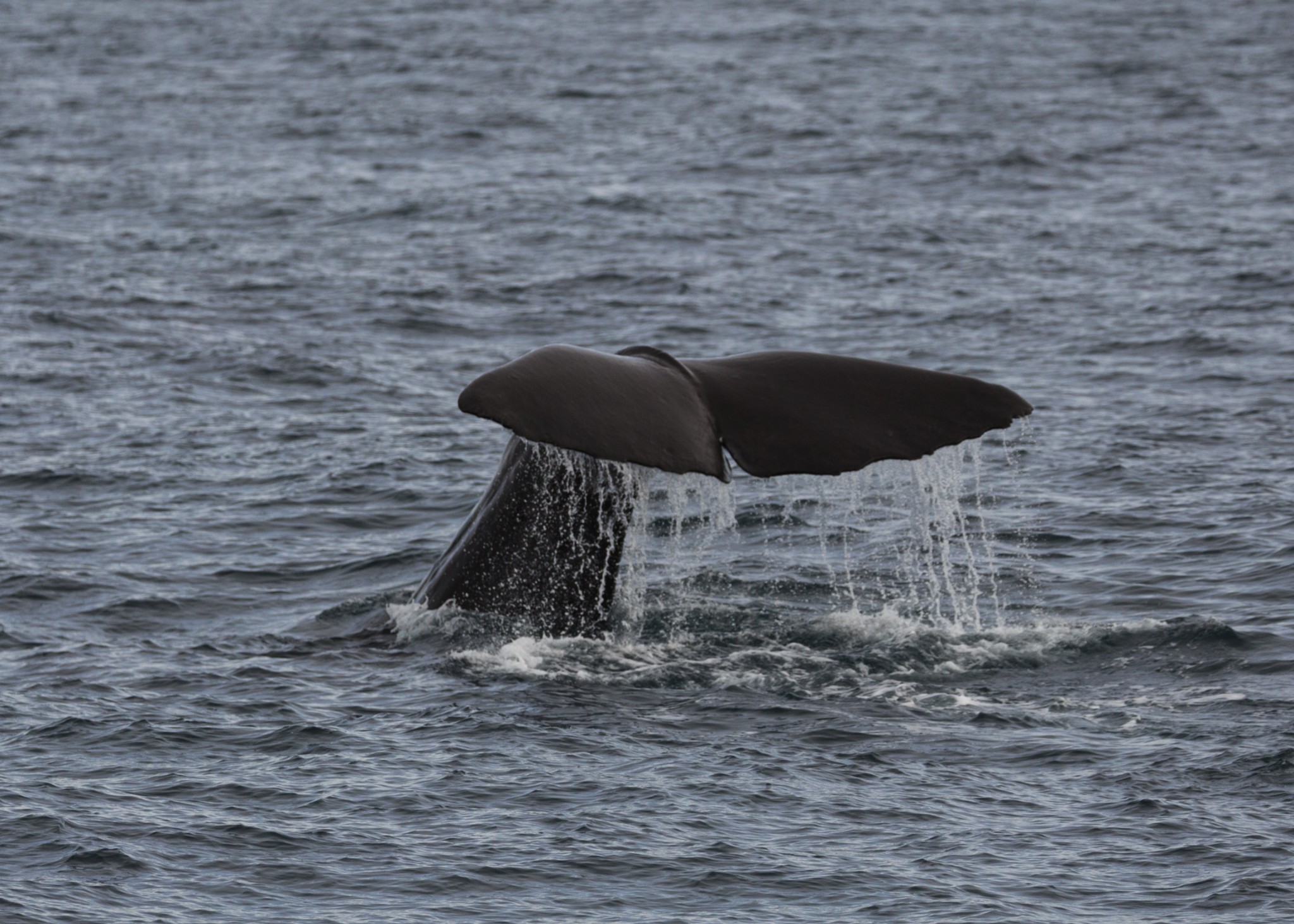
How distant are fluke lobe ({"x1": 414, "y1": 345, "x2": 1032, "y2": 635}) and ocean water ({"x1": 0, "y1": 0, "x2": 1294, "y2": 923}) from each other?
0.95 feet

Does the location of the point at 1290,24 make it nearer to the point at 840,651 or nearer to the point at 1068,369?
the point at 1068,369

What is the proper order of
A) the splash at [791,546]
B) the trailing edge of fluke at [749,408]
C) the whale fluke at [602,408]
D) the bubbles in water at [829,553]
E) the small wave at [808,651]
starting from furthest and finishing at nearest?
the bubbles in water at [829,553] < the small wave at [808,651] < the splash at [791,546] < the trailing edge of fluke at [749,408] < the whale fluke at [602,408]

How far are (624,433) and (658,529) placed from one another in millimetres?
6402

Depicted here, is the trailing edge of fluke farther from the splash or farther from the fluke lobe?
the splash

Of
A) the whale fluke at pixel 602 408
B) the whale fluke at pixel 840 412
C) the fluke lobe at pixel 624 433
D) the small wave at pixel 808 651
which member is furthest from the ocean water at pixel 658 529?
the whale fluke at pixel 602 408

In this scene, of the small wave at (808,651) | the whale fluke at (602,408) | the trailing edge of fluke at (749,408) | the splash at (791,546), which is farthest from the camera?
the small wave at (808,651)

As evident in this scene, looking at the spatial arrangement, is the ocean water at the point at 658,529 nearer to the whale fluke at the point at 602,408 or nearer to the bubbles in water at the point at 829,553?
the bubbles in water at the point at 829,553

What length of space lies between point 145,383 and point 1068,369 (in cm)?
821

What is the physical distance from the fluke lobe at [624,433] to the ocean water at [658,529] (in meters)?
0.29

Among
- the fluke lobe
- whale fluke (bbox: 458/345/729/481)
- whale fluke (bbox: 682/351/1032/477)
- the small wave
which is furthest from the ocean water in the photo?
whale fluke (bbox: 458/345/729/481)

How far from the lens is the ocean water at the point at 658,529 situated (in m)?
7.79

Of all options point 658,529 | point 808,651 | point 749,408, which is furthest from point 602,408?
point 658,529

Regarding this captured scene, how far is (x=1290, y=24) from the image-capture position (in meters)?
43.0

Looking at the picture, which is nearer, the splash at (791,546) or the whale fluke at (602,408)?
the whale fluke at (602,408)
